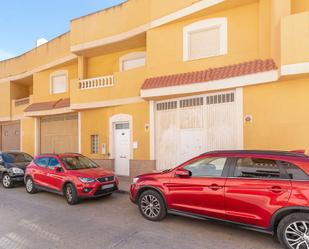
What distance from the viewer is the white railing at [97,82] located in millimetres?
11559

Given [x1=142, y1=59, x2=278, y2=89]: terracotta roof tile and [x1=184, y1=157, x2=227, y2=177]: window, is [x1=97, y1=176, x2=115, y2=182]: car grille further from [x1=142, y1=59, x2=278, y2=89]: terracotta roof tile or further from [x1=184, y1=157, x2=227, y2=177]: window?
[x1=142, y1=59, x2=278, y2=89]: terracotta roof tile

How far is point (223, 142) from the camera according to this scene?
27.9 ft

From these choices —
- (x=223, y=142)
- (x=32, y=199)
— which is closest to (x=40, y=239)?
(x=32, y=199)

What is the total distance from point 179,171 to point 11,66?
1793 centimetres

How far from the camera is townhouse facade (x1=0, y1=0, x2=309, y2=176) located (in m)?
7.38

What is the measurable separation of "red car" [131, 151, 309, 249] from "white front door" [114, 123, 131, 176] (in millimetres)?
5591

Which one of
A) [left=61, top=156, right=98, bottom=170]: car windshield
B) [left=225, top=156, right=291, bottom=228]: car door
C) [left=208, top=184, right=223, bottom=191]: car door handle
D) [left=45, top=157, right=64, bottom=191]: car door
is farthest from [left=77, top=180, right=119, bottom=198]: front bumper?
[left=225, top=156, right=291, bottom=228]: car door

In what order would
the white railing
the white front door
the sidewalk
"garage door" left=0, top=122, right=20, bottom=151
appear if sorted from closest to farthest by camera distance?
the sidewalk < the white front door < the white railing < "garage door" left=0, top=122, right=20, bottom=151

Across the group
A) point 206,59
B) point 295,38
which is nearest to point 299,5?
point 295,38

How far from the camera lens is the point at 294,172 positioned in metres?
4.16

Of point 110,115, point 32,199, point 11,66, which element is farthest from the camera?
point 11,66

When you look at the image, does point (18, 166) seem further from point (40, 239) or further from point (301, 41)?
point (301, 41)

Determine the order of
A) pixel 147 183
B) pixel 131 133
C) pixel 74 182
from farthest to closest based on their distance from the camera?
pixel 131 133 → pixel 74 182 → pixel 147 183

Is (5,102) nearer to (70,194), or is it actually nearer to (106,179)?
(70,194)
